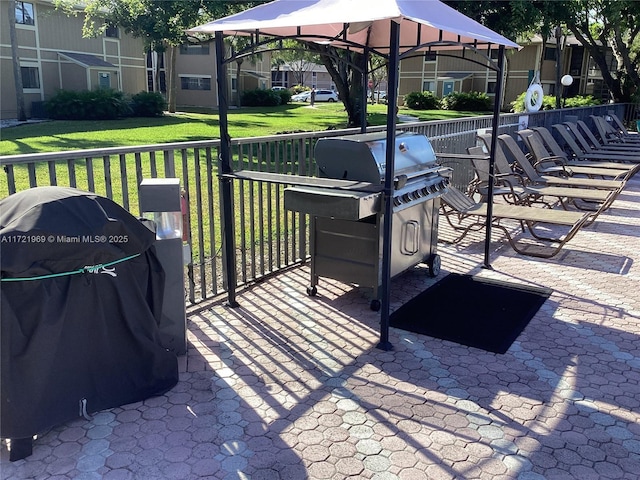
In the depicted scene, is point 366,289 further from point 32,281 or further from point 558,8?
point 558,8

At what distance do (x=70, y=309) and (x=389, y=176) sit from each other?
88.8 inches

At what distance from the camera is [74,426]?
3.10 m

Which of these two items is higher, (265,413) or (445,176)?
(445,176)

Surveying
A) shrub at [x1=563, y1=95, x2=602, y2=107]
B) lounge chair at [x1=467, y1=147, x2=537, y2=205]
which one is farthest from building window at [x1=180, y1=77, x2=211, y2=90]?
lounge chair at [x1=467, y1=147, x2=537, y2=205]

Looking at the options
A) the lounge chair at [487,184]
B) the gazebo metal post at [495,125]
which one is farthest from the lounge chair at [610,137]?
the gazebo metal post at [495,125]

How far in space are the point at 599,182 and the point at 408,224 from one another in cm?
529

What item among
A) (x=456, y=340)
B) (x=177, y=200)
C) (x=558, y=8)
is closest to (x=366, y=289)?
(x=456, y=340)

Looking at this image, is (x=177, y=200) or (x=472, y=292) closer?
(x=177, y=200)

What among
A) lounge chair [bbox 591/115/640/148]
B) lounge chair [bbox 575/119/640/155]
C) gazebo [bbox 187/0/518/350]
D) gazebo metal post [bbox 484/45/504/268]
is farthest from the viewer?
lounge chair [bbox 591/115/640/148]

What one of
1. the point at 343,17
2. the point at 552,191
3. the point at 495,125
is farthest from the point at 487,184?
the point at 343,17

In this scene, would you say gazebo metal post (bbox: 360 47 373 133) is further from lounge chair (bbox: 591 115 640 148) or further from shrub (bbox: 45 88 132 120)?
shrub (bbox: 45 88 132 120)

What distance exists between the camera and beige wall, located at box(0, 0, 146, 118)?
29.3m

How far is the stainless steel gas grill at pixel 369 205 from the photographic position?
4352mm

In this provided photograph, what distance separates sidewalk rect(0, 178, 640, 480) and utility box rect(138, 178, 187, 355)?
41cm
